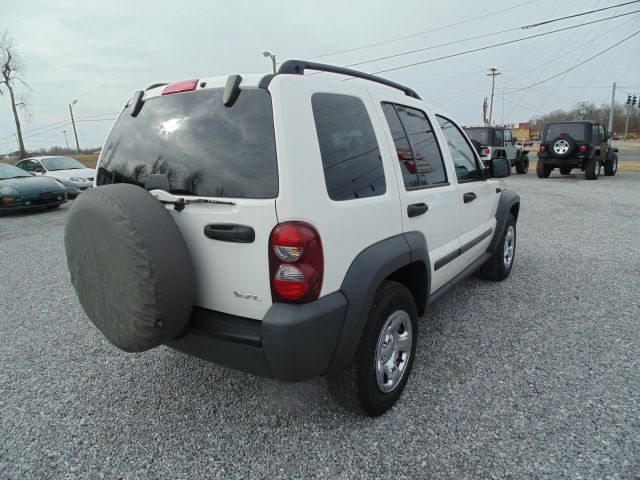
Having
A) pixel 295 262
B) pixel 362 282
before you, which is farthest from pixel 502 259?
pixel 295 262

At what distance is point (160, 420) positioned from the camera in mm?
2295

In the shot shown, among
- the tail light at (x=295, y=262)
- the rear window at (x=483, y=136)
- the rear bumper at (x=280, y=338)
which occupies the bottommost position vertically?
the rear bumper at (x=280, y=338)

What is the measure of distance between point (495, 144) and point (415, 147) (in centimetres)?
1443

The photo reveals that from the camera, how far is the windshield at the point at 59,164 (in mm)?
12008

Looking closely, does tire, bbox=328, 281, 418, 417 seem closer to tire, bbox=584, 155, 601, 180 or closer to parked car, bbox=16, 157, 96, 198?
parked car, bbox=16, 157, 96, 198

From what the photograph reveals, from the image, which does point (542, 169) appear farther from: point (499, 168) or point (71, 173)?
point (71, 173)

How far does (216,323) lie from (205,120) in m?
1.02

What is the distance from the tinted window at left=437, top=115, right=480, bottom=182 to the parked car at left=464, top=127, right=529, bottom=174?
1003 cm

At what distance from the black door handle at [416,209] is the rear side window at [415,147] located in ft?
0.40

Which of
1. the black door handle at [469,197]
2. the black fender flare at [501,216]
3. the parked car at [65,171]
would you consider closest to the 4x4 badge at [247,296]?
the black door handle at [469,197]

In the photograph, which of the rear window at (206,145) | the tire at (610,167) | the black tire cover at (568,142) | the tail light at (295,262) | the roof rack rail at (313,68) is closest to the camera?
the tail light at (295,262)

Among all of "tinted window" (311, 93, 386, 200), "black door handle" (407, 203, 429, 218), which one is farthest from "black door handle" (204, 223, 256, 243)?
"black door handle" (407, 203, 429, 218)

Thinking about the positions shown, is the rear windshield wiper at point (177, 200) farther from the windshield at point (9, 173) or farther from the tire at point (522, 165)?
the tire at point (522, 165)

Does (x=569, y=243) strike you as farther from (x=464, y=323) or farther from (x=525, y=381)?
(x=525, y=381)
